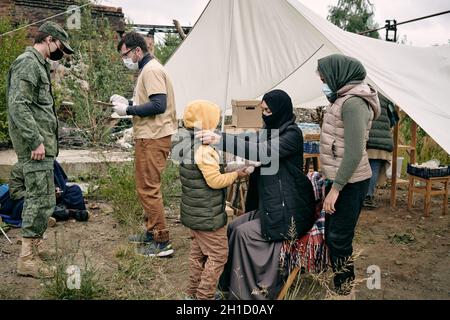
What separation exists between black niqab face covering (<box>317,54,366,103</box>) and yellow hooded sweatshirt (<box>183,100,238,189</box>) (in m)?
0.73

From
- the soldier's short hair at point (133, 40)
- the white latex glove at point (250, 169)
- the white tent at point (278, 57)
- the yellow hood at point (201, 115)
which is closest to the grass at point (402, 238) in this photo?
the white tent at point (278, 57)

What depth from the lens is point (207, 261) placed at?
2.83 meters

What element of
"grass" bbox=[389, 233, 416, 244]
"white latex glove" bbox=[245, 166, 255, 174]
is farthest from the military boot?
"grass" bbox=[389, 233, 416, 244]

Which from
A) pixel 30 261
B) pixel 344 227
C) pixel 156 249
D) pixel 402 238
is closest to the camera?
pixel 344 227

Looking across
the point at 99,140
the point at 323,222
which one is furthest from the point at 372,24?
the point at 323,222

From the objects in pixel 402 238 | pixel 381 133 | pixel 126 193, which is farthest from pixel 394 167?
pixel 126 193

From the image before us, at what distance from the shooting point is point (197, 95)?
492cm

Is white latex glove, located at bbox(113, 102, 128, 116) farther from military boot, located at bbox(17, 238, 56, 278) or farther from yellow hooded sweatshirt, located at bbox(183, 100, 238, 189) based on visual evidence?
military boot, located at bbox(17, 238, 56, 278)

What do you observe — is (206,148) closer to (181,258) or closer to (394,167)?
(181,258)

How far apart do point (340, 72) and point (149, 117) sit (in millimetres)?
1671

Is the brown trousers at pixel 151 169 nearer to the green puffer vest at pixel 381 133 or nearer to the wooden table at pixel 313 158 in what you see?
the wooden table at pixel 313 158

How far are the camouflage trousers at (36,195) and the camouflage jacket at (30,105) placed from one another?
0.30 ft

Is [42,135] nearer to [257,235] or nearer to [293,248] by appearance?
[257,235]

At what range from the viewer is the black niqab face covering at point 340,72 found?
2658 mm
